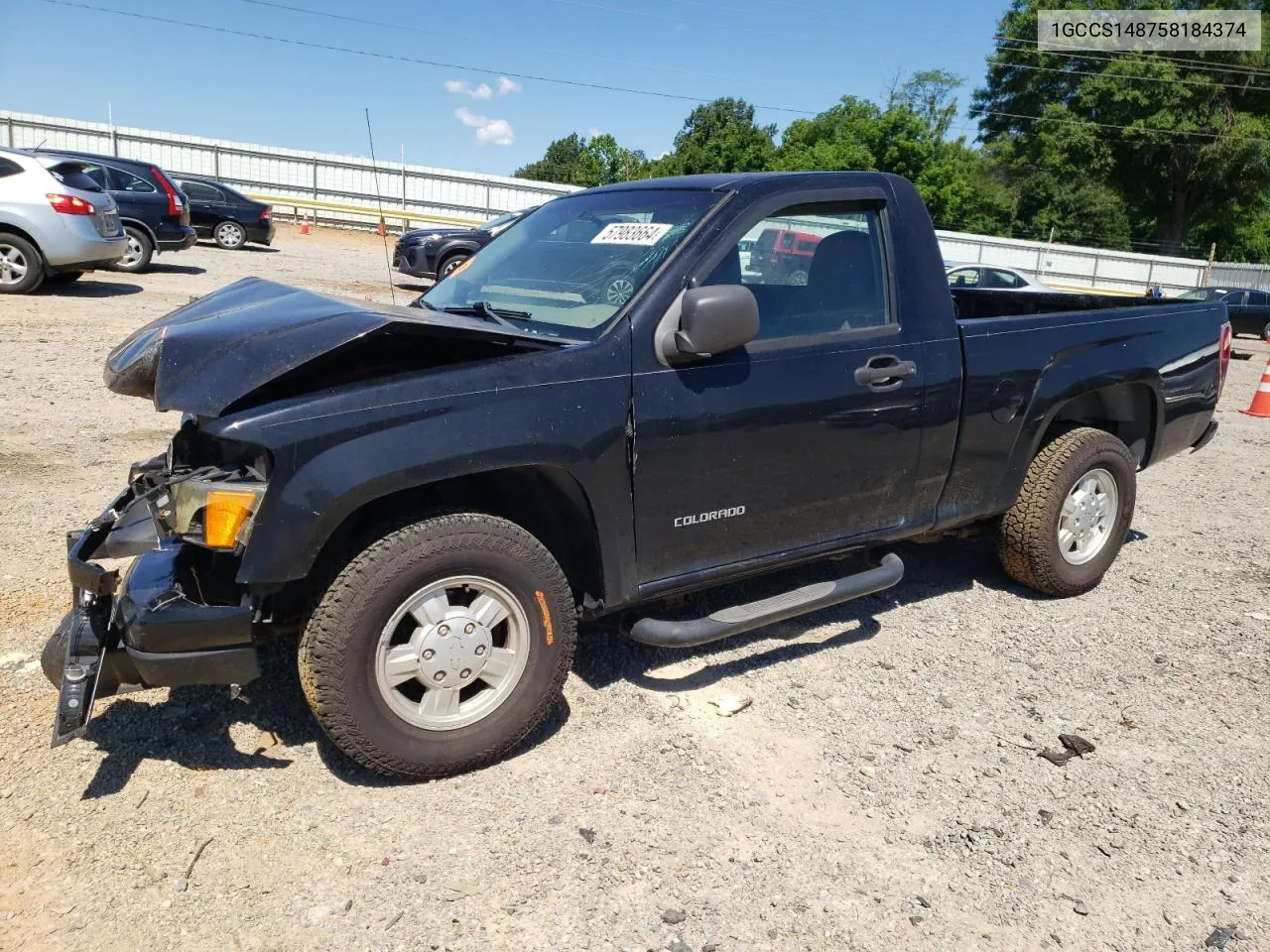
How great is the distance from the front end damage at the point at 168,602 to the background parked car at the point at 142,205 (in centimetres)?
1403

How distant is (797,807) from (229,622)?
1.84 metres

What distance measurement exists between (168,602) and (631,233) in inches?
83.1

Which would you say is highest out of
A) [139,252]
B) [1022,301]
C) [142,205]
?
[142,205]

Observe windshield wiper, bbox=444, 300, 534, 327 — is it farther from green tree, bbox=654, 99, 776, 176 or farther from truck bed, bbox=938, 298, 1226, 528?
green tree, bbox=654, 99, 776, 176

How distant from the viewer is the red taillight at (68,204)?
37.4ft

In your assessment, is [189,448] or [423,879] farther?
[189,448]

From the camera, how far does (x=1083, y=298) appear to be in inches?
244

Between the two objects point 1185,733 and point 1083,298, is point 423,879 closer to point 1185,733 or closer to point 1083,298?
point 1185,733

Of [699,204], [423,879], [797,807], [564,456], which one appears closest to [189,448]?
[564,456]

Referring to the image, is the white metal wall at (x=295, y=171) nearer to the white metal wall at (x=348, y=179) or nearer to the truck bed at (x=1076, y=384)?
the white metal wall at (x=348, y=179)

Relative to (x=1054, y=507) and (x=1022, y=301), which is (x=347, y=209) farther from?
(x=1054, y=507)

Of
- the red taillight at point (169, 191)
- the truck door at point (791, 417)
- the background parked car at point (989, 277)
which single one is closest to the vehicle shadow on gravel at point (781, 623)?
the truck door at point (791, 417)

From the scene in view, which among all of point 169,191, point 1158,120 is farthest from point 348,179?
point 1158,120

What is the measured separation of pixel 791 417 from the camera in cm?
363
